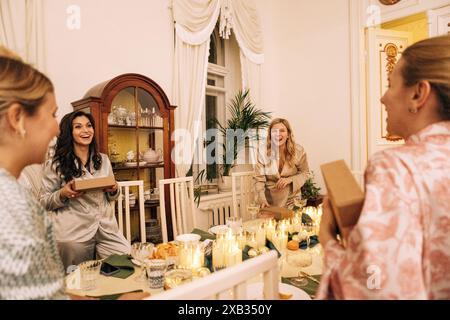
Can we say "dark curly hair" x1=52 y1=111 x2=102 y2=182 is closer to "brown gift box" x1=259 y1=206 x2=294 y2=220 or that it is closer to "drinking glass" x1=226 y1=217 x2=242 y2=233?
"drinking glass" x1=226 y1=217 x2=242 y2=233

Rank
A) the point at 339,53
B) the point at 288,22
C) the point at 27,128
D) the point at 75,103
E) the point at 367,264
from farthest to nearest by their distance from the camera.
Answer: the point at 288,22, the point at 339,53, the point at 75,103, the point at 27,128, the point at 367,264

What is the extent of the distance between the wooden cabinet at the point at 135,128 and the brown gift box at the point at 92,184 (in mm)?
615

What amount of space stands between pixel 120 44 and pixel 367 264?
3295 millimetres

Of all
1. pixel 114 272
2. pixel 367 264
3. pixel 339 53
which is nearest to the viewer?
pixel 367 264

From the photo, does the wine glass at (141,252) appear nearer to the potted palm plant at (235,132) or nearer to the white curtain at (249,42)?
the potted palm plant at (235,132)

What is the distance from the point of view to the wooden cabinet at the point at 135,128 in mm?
2645

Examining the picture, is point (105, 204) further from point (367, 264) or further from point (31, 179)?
point (367, 264)

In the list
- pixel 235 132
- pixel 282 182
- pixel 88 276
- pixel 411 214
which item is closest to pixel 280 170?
pixel 282 182

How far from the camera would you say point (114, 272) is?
137 cm

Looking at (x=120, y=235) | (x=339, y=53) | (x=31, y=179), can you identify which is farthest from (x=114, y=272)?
(x=339, y=53)

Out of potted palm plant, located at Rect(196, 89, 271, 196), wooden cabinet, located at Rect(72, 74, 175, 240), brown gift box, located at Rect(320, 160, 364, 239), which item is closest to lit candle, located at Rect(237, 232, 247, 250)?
brown gift box, located at Rect(320, 160, 364, 239)

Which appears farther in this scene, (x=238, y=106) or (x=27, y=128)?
(x=238, y=106)

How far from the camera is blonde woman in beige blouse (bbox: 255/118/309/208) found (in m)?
3.00

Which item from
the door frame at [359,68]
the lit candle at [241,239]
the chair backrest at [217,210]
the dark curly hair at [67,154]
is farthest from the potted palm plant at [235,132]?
the lit candle at [241,239]
